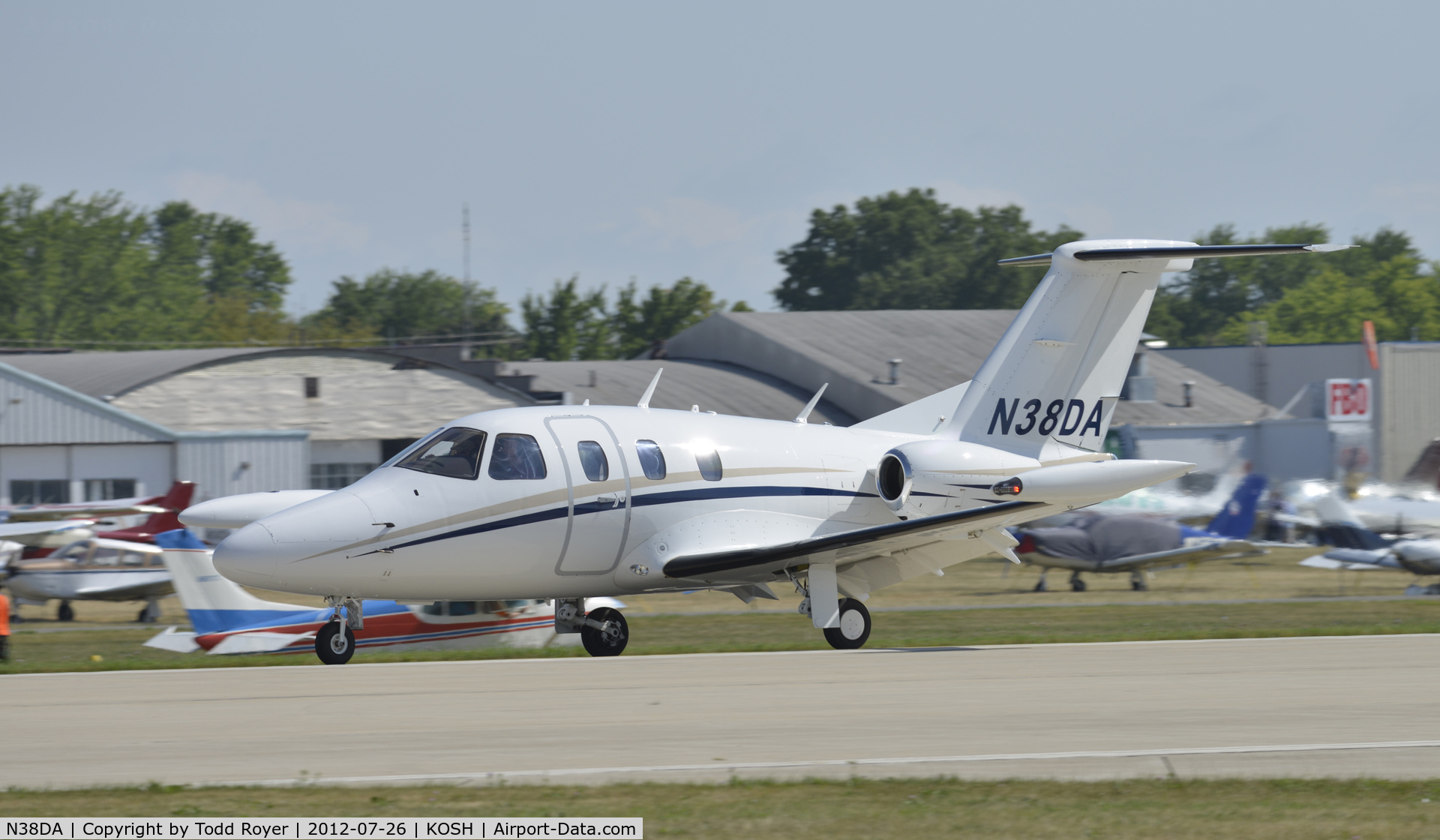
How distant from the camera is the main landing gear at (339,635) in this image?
1642cm

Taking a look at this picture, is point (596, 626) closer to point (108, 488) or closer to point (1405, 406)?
point (108, 488)

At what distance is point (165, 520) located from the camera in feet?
109

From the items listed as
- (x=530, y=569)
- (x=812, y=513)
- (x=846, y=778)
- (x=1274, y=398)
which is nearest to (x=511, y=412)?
(x=530, y=569)

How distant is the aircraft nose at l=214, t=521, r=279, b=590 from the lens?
15273mm

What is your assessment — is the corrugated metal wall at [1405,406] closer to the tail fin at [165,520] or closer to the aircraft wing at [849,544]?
the tail fin at [165,520]

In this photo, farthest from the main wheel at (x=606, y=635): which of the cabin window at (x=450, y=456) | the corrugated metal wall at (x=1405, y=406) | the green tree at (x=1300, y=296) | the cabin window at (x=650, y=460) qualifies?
the green tree at (x=1300, y=296)

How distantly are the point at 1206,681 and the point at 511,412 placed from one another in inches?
302

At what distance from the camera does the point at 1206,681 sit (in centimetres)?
1452

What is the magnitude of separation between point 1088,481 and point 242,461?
3171 centimetres

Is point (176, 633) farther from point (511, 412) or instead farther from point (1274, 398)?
point (1274, 398)

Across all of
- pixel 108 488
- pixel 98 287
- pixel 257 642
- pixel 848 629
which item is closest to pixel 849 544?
pixel 848 629

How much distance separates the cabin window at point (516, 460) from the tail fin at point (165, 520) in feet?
60.9

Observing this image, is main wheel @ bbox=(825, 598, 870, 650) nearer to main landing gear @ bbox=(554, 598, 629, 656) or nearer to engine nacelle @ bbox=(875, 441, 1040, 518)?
engine nacelle @ bbox=(875, 441, 1040, 518)

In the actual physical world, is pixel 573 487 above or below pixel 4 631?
above
